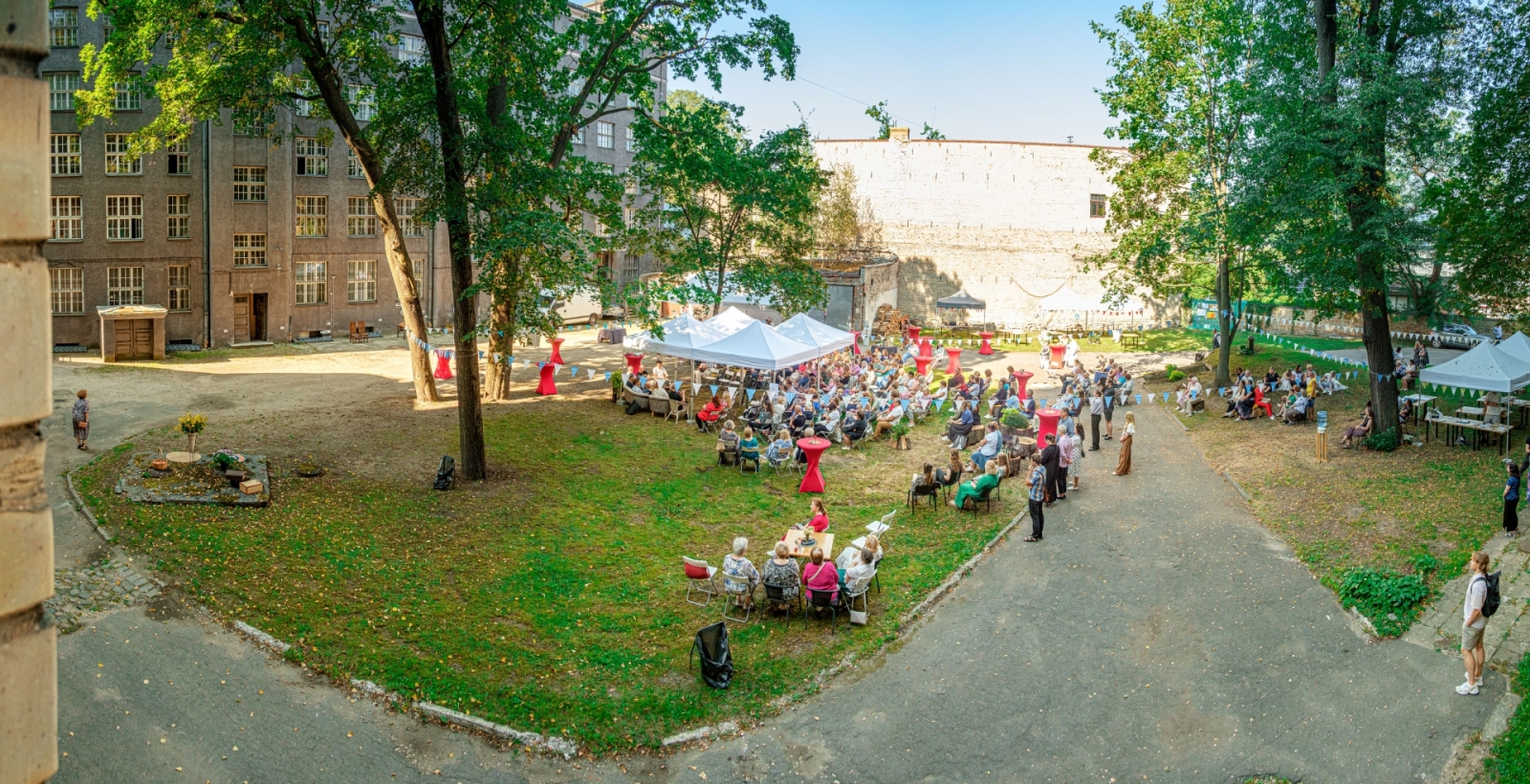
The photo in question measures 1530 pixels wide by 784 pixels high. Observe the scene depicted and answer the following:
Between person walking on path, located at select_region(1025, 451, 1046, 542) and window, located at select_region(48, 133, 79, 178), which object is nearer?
person walking on path, located at select_region(1025, 451, 1046, 542)

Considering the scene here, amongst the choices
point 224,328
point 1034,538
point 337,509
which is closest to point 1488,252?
point 1034,538

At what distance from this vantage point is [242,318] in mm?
33375

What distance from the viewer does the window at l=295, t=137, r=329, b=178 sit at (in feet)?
113

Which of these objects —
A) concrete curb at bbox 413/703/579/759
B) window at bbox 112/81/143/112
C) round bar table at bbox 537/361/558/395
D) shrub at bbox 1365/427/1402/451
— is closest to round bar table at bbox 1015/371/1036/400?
shrub at bbox 1365/427/1402/451

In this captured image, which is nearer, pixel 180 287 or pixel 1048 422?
pixel 1048 422

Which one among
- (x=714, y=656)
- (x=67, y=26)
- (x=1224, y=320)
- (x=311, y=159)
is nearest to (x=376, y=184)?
(x=714, y=656)

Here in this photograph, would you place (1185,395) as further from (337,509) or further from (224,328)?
(224,328)

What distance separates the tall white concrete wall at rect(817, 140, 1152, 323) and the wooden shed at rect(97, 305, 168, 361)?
3090cm

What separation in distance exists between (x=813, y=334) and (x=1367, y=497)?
12.4 meters

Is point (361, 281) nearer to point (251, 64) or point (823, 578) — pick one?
point (251, 64)

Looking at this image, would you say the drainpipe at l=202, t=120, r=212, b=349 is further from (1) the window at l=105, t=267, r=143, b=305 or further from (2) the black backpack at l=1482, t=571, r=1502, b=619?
(2) the black backpack at l=1482, t=571, r=1502, b=619

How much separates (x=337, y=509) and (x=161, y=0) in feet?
30.8

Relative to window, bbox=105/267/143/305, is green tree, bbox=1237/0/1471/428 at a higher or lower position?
higher

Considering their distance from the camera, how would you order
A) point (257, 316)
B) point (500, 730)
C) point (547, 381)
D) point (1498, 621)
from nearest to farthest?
point (500, 730) → point (1498, 621) → point (547, 381) → point (257, 316)
